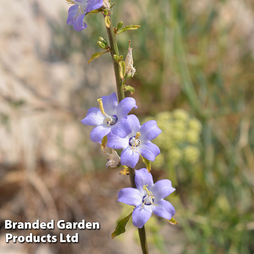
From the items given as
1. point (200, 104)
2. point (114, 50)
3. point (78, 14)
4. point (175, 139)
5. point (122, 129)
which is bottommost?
point (122, 129)

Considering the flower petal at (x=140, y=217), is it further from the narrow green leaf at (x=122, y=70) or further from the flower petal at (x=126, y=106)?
the narrow green leaf at (x=122, y=70)

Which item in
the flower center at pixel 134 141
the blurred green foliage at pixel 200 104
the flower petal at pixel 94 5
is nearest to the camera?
the flower petal at pixel 94 5

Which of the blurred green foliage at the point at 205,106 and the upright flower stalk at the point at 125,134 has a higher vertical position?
the blurred green foliage at the point at 205,106

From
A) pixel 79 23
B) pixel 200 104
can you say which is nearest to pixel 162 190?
pixel 79 23

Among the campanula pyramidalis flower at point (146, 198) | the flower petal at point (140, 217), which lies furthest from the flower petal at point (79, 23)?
the flower petal at point (140, 217)

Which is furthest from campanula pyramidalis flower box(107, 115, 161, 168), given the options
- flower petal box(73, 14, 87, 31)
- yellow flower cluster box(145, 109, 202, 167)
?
yellow flower cluster box(145, 109, 202, 167)

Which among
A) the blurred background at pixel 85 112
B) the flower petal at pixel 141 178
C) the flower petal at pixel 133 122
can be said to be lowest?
the flower petal at pixel 141 178

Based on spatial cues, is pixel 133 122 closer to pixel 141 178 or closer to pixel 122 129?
pixel 122 129
